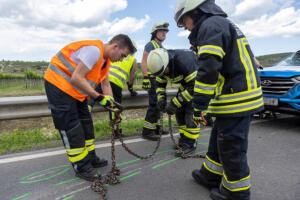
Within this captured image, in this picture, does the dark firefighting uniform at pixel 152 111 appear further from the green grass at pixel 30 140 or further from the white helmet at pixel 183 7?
the white helmet at pixel 183 7

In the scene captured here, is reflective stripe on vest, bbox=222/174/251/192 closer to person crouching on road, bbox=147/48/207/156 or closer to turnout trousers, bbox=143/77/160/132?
person crouching on road, bbox=147/48/207/156

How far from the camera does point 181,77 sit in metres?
3.50

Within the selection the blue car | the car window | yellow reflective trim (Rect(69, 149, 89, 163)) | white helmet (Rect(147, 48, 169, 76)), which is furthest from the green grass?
the car window

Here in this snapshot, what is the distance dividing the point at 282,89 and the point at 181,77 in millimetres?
2704

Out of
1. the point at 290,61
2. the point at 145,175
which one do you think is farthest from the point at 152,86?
the point at 290,61

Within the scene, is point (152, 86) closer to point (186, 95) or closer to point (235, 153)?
point (186, 95)

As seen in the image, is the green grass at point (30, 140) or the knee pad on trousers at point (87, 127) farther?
the green grass at point (30, 140)

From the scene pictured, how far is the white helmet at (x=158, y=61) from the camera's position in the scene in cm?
331

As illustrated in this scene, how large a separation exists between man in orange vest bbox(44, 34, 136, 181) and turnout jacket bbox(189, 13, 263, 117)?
3.35 feet

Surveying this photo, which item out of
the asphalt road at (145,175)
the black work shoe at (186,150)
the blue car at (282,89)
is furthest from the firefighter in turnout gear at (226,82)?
the blue car at (282,89)

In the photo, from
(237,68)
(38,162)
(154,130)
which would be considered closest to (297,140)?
(154,130)

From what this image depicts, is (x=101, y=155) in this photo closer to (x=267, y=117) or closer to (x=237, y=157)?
(x=237, y=157)

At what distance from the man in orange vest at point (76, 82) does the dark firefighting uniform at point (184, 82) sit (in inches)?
33.9

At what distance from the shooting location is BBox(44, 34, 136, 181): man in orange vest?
252 centimetres
